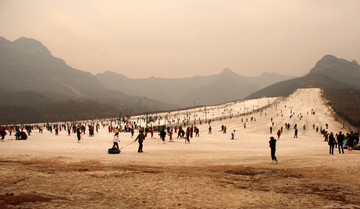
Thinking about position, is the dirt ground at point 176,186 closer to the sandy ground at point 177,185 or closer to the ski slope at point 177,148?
the sandy ground at point 177,185

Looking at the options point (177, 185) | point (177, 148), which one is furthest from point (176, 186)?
point (177, 148)

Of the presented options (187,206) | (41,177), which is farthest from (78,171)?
(187,206)

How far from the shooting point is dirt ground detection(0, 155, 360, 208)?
7.83 m

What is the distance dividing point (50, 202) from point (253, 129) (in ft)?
190

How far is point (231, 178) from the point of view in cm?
1129

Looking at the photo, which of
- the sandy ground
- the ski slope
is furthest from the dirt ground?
the ski slope

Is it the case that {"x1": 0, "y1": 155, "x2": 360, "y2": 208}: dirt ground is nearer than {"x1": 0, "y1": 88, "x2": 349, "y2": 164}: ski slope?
Yes

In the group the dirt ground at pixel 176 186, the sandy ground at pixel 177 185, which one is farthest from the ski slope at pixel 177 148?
the dirt ground at pixel 176 186

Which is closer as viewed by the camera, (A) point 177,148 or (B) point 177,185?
(B) point 177,185

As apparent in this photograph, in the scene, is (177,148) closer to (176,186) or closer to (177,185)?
(177,185)

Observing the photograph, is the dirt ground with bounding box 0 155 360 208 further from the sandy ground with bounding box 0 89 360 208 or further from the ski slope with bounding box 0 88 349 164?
the ski slope with bounding box 0 88 349 164

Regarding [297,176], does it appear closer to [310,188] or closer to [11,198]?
[310,188]

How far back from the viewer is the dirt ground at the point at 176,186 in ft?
25.7

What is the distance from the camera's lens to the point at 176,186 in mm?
9680
